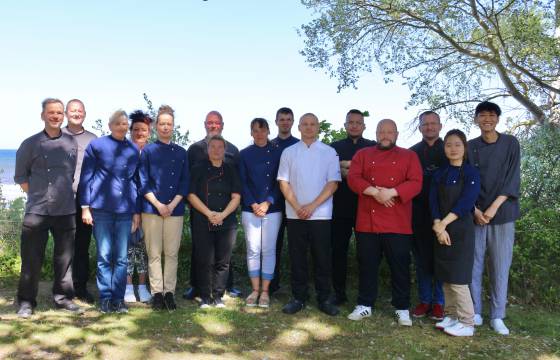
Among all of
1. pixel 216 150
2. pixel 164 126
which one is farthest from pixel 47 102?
pixel 216 150

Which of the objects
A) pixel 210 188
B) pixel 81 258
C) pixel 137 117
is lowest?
pixel 81 258

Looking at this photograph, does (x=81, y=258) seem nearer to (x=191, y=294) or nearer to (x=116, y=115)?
(x=191, y=294)

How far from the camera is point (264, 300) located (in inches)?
220

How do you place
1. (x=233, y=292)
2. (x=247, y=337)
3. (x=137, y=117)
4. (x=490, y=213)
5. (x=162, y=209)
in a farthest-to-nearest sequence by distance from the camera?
(x=233, y=292) < (x=137, y=117) < (x=162, y=209) < (x=490, y=213) < (x=247, y=337)

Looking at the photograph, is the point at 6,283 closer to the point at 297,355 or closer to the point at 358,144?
the point at 297,355

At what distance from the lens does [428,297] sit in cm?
537

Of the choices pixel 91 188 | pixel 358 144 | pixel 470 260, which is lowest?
pixel 470 260

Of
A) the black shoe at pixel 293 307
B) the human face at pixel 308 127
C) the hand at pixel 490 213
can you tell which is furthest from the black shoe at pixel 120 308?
the hand at pixel 490 213

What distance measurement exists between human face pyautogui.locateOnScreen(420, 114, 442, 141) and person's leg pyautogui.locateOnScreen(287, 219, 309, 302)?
168 centimetres

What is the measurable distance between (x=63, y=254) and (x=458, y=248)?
4183mm

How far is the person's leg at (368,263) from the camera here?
16.7ft

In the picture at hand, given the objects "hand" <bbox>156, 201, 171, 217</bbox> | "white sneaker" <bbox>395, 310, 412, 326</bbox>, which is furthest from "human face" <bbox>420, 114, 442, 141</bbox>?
"hand" <bbox>156, 201, 171, 217</bbox>

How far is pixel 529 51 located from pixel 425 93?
245cm

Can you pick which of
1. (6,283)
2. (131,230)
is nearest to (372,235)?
(131,230)
